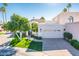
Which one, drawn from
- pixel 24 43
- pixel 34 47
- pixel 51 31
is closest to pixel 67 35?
pixel 51 31

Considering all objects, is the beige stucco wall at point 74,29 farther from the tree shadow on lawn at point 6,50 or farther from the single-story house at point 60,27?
the tree shadow on lawn at point 6,50

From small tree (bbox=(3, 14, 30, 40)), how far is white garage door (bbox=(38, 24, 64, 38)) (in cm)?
120

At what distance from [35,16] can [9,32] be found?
1011 mm

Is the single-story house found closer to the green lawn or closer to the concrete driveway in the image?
the concrete driveway

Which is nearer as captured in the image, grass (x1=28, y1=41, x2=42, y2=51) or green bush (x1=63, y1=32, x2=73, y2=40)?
grass (x1=28, y1=41, x2=42, y2=51)

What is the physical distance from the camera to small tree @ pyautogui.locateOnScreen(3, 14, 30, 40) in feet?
18.6

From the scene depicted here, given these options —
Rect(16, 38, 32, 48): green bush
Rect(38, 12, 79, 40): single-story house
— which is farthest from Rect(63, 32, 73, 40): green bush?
Rect(16, 38, 32, 48): green bush

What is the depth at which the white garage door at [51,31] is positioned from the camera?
754 cm

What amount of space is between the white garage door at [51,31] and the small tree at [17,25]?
47.2 inches

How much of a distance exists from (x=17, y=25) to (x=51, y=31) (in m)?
2.46

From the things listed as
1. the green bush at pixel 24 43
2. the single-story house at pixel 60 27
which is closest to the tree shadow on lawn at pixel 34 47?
the green bush at pixel 24 43

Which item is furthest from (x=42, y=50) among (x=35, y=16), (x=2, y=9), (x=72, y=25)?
(x=72, y=25)

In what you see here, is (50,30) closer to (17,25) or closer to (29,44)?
(29,44)

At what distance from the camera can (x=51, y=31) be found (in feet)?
26.1
